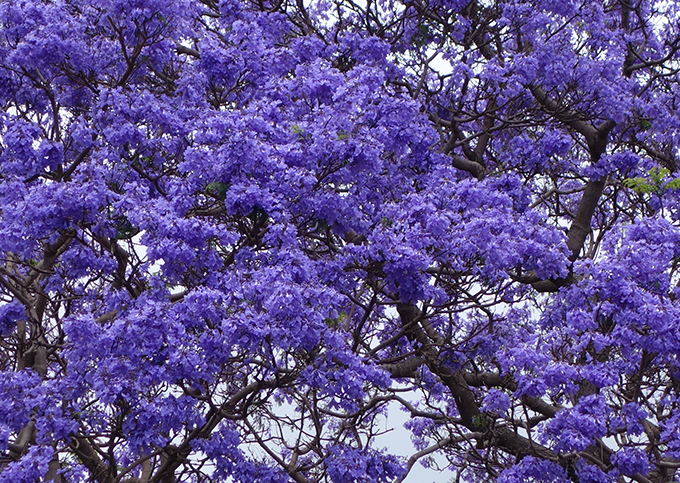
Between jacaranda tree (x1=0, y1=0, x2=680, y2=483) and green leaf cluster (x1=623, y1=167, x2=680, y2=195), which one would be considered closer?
jacaranda tree (x1=0, y1=0, x2=680, y2=483)

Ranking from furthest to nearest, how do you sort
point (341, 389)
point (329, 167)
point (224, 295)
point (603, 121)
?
point (603, 121)
point (329, 167)
point (341, 389)
point (224, 295)

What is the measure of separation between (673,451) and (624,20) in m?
6.28

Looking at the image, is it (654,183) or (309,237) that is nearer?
(309,237)

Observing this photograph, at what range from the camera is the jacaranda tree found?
6.48 meters

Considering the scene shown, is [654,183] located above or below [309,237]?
above

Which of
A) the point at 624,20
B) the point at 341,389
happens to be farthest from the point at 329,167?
the point at 624,20

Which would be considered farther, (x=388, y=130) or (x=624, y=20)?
(x=624, y=20)

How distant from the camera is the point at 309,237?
7.51m

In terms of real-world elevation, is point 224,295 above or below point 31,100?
below

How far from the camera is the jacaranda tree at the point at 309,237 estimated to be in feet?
21.3

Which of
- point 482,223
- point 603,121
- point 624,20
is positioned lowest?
point 482,223

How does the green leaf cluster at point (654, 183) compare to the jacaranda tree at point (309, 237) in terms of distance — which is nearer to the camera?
the jacaranda tree at point (309, 237)

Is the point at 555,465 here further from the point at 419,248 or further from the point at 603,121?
the point at 603,121

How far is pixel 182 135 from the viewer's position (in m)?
7.73
